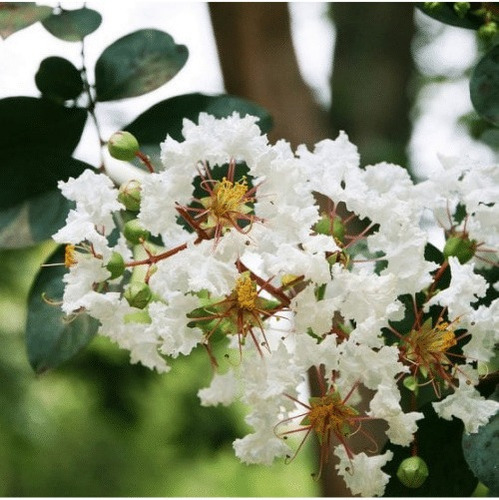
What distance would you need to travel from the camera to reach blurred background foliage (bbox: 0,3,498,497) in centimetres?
130

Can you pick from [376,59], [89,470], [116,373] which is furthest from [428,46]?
[89,470]

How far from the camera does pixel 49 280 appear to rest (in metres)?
0.78

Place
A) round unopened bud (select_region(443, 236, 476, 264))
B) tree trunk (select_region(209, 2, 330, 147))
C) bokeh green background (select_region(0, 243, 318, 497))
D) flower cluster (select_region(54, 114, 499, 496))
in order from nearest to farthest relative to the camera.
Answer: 1. flower cluster (select_region(54, 114, 499, 496))
2. round unopened bud (select_region(443, 236, 476, 264))
3. tree trunk (select_region(209, 2, 330, 147))
4. bokeh green background (select_region(0, 243, 318, 497))

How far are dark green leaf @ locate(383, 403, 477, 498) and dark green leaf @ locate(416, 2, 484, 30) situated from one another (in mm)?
386

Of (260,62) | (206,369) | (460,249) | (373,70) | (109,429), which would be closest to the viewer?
(460,249)

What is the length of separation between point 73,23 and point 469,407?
0.53m

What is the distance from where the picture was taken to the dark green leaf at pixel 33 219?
777 mm

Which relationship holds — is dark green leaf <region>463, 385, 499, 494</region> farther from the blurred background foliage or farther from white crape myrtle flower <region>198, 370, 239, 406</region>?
the blurred background foliage

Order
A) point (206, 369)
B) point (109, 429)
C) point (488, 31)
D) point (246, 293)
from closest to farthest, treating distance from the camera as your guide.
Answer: point (246, 293)
point (488, 31)
point (206, 369)
point (109, 429)

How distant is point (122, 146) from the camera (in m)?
0.67

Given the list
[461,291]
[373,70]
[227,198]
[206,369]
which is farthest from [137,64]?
[206,369]

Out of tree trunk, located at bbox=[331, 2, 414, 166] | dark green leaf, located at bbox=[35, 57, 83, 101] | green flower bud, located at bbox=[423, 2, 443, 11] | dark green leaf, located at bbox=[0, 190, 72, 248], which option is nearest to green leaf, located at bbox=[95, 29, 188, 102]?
dark green leaf, located at bbox=[35, 57, 83, 101]

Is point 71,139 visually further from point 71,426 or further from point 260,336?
point 71,426

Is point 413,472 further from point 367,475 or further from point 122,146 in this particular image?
point 122,146
